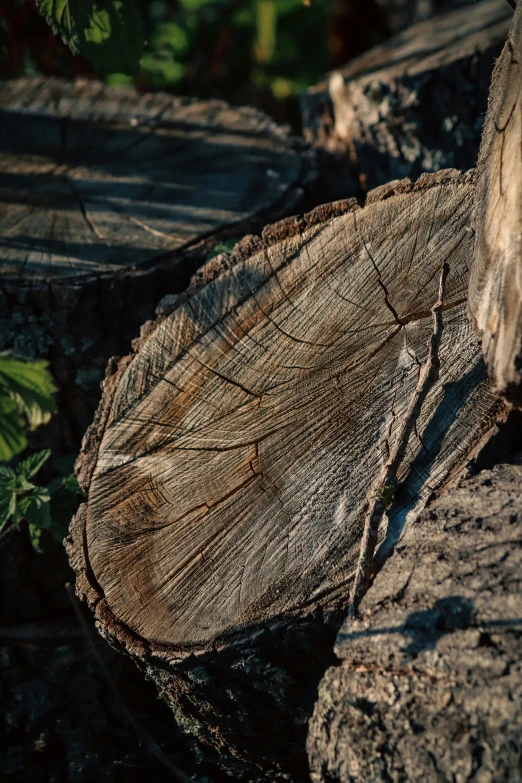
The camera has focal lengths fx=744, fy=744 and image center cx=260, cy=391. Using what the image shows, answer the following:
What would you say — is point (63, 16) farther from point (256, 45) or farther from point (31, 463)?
point (256, 45)

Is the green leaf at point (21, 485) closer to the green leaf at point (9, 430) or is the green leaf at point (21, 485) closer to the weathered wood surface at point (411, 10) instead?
the green leaf at point (9, 430)

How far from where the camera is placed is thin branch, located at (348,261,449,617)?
137 cm

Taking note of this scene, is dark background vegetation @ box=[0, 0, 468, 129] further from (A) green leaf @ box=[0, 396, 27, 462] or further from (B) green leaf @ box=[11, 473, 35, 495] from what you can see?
(A) green leaf @ box=[0, 396, 27, 462]

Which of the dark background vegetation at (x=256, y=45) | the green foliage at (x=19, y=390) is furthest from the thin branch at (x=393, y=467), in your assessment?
the dark background vegetation at (x=256, y=45)

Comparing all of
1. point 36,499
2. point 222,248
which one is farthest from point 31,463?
point 222,248

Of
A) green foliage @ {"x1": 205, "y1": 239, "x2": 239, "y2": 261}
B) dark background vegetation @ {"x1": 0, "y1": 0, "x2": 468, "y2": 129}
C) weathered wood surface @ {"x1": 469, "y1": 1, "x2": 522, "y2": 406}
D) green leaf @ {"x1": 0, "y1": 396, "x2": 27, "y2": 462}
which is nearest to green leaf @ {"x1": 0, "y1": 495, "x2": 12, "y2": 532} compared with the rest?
green leaf @ {"x1": 0, "y1": 396, "x2": 27, "y2": 462}

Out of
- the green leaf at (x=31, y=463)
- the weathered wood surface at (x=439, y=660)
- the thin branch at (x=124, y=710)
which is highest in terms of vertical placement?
the green leaf at (x=31, y=463)

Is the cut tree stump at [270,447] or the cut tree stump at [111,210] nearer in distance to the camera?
the cut tree stump at [270,447]

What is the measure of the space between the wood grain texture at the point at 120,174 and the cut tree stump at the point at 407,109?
0.33m

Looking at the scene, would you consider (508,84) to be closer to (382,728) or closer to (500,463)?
(500,463)

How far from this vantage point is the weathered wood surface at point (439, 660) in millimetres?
1105

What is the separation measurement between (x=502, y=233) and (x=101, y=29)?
5.73 feet

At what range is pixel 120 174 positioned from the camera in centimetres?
265

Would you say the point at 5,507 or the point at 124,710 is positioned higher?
the point at 5,507
